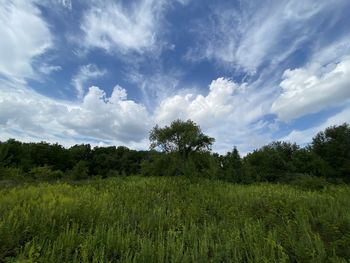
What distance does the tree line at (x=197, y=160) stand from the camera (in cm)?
3869

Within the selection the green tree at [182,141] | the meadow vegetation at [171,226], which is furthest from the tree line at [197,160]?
the meadow vegetation at [171,226]

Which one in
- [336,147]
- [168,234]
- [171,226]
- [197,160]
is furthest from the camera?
[336,147]

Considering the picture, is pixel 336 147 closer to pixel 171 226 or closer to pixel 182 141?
pixel 182 141

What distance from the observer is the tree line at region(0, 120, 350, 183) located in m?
38.7

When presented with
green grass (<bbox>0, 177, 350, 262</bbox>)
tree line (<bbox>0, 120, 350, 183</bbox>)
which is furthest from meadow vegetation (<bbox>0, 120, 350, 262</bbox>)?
tree line (<bbox>0, 120, 350, 183</bbox>)

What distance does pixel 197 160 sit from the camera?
4569 centimetres

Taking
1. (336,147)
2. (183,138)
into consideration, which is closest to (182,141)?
(183,138)

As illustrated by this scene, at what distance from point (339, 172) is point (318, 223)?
5144 centimetres

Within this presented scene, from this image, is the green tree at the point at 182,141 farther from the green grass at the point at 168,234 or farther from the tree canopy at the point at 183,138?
the green grass at the point at 168,234

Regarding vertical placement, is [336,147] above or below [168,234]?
above

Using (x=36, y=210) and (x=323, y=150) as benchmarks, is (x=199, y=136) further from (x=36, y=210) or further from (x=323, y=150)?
(x=36, y=210)

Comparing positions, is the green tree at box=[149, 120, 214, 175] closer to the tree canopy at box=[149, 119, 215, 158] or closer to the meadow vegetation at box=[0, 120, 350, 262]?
the tree canopy at box=[149, 119, 215, 158]

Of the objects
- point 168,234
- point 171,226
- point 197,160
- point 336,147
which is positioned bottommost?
point 168,234

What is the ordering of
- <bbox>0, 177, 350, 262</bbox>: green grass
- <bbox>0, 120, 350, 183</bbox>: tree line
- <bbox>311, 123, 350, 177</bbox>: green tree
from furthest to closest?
<bbox>311, 123, 350, 177</bbox>: green tree → <bbox>0, 120, 350, 183</bbox>: tree line → <bbox>0, 177, 350, 262</bbox>: green grass
